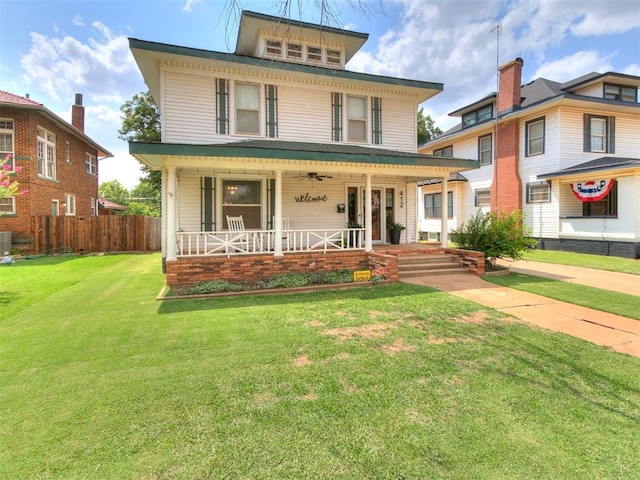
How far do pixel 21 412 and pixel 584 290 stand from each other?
977 centimetres

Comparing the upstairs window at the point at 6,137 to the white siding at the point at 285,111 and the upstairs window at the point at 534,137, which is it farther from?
the upstairs window at the point at 534,137

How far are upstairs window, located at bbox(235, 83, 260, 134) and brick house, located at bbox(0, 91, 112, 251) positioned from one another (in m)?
10.2

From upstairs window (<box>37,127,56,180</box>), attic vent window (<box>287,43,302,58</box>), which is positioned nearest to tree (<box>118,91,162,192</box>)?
upstairs window (<box>37,127,56,180</box>)

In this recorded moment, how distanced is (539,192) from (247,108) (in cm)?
1462

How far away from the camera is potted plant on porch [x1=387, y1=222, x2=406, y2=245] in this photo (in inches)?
471

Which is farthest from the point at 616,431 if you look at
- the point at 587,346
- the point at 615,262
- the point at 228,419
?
the point at 615,262

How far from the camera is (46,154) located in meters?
15.9

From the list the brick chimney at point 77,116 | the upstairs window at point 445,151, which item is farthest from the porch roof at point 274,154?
the brick chimney at point 77,116

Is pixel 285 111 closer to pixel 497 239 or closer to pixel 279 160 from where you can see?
pixel 279 160

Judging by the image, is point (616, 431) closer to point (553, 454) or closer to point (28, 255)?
point (553, 454)

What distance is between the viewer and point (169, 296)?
6918 millimetres

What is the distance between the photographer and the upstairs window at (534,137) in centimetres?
1595

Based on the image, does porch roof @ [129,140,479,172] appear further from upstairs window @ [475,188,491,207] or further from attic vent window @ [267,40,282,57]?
upstairs window @ [475,188,491,207]

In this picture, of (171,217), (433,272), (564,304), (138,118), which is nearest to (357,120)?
(433,272)
